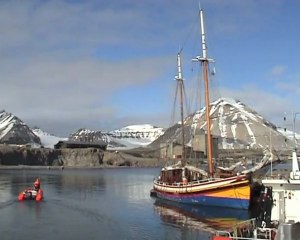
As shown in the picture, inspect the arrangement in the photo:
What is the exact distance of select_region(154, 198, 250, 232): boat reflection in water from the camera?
54.0 meters

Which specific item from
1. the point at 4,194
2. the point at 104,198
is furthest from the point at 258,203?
the point at 4,194

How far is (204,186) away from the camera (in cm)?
6644

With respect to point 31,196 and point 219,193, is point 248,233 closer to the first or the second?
point 219,193

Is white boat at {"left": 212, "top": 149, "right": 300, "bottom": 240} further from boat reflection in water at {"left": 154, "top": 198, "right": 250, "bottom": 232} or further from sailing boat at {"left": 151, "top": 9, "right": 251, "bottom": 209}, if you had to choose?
sailing boat at {"left": 151, "top": 9, "right": 251, "bottom": 209}

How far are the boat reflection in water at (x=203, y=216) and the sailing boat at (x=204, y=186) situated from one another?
1026mm

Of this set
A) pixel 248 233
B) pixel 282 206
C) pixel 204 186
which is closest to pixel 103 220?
pixel 204 186

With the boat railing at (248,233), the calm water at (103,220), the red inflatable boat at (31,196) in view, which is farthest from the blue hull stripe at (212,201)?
the boat railing at (248,233)

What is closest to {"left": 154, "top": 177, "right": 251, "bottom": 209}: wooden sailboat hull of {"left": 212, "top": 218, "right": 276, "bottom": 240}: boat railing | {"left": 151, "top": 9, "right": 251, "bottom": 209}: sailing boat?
{"left": 151, "top": 9, "right": 251, "bottom": 209}: sailing boat

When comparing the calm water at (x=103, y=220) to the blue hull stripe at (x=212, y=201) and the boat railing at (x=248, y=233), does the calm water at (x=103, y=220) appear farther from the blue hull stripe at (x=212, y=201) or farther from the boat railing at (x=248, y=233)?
the boat railing at (x=248, y=233)

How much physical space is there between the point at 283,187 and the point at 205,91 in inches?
1695

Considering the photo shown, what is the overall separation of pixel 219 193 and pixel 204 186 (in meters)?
2.55

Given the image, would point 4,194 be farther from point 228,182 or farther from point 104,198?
point 228,182

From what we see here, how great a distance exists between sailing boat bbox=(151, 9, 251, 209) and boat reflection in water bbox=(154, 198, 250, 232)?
103cm

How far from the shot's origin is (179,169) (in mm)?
79125
